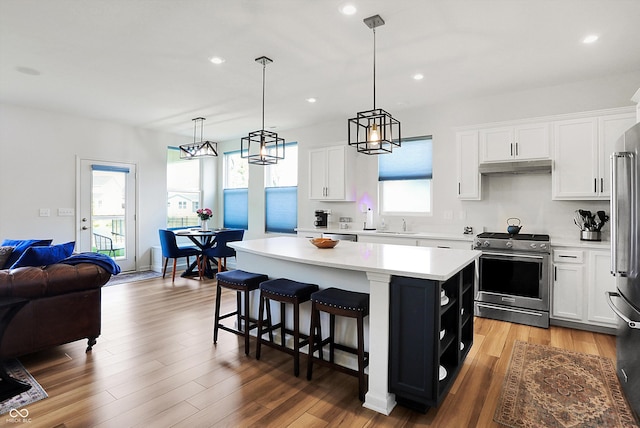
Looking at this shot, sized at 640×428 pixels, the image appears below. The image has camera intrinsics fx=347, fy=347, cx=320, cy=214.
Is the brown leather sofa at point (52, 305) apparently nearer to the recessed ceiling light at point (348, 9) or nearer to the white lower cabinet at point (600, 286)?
the recessed ceiling light at point (348, 9)

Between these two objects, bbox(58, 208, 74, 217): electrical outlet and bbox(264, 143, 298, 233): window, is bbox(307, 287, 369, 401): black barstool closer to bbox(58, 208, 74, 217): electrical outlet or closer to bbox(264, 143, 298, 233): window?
bbox(264, 143, 298, 233): window

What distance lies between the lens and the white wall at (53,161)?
520 centimetres

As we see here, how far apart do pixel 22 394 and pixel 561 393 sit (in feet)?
12.4

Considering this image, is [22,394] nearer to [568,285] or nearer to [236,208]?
[568,285]

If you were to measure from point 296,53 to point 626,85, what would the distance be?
366 cm

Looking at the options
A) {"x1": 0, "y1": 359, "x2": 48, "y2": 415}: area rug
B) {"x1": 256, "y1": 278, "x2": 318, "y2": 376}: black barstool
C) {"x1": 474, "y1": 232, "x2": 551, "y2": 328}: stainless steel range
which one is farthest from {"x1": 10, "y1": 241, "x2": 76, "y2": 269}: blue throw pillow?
{"x1": 474, "y1": 232, "x2": 551, "y2": 328}: stainless steel range

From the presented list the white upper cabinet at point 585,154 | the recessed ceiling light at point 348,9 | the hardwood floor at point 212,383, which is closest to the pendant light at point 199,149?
the hardwood floor at point 212,383

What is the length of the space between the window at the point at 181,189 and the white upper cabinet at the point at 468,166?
5.66 m

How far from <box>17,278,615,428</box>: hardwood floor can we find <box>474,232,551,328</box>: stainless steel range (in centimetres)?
19

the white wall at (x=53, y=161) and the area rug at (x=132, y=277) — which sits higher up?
the white wall at (x=53, y=161)

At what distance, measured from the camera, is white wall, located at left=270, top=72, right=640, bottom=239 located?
158 inches

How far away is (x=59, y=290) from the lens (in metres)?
2.93

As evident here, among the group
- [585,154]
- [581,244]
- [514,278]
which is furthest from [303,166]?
[581,244]

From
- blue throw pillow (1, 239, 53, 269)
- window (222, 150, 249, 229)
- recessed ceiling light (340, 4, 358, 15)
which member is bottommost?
blue throw pillow (1, 239, 53, 269)
